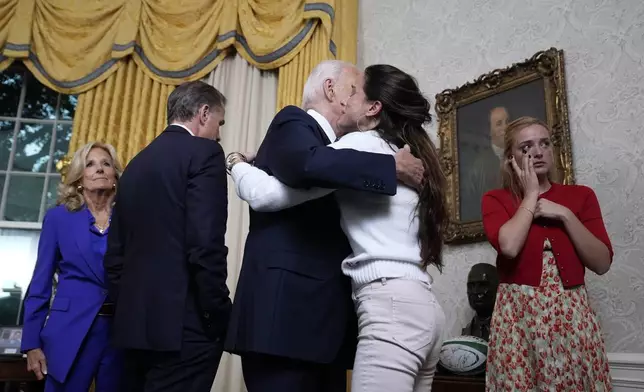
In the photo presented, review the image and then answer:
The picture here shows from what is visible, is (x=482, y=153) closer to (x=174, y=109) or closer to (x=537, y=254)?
(x=537, y=254)

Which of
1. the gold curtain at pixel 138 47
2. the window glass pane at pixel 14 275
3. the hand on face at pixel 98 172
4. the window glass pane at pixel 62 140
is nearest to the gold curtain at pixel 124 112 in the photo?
the gold curtain at pixel 138 47

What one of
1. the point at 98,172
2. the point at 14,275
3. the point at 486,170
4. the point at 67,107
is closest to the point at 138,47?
the point at 67,107

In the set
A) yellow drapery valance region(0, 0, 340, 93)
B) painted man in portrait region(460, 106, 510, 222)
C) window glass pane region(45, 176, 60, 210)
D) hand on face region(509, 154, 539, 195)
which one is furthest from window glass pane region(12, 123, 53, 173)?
hand on face region(509, 154, 539, 195)

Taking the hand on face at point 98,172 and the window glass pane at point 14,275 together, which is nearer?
the hand on face at point 98,172

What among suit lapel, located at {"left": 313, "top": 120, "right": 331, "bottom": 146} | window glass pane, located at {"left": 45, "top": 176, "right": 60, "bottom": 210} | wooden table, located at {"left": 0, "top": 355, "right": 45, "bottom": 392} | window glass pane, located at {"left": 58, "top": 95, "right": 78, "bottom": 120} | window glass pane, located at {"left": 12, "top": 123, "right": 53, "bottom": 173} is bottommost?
wooden table, located at {"left": 0, "top": 355, "right": 45, "bottom": 392}

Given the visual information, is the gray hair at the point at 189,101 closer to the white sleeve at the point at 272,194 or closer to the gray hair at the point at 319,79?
the gray hair at the point at 319,79

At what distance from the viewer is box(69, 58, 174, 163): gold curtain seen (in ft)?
12.9

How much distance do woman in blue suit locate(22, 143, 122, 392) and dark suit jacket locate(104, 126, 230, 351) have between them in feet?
1.41

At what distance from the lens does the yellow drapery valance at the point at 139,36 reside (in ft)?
13.1

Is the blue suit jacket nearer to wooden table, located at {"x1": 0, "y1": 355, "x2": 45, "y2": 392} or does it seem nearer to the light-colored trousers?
wooden table, located at {"x1": 0, "y1": 355, "x2": 45, "y2": 392}

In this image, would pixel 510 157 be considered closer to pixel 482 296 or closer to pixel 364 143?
pixel 482 296

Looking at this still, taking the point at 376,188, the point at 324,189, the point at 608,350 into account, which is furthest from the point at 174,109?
the point at 608,350

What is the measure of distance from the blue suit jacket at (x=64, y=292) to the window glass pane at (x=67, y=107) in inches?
96.4

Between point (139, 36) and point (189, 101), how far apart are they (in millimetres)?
2561
